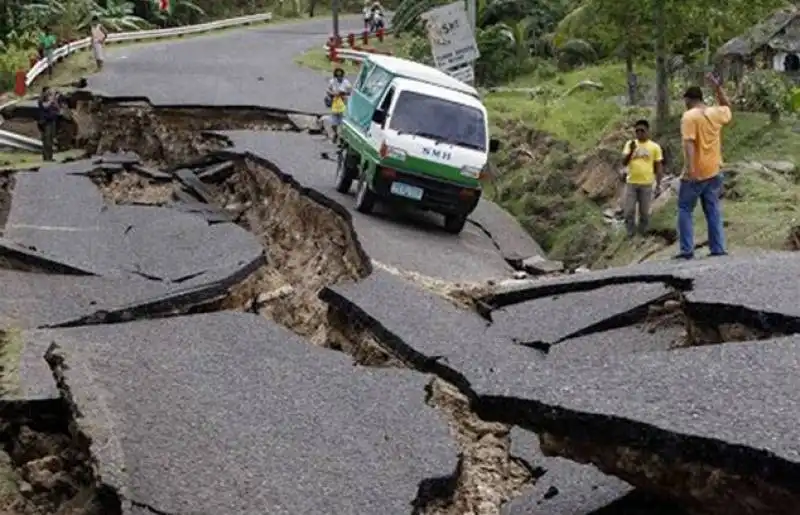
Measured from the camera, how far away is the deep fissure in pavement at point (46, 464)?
704cm

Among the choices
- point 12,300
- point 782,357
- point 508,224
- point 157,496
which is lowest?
point 508,224

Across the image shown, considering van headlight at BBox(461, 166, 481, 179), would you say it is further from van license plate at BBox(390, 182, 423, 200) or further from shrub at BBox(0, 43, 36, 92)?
shrub at BBox(0, 43, 36, 92)

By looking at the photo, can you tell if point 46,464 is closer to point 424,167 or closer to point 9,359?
point 9,359

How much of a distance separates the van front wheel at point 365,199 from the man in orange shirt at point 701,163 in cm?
515

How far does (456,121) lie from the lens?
1605 cm

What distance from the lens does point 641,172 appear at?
1421 centimetres

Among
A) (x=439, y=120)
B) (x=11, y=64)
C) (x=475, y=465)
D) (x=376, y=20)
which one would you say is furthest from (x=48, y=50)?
(x=475, y=465)

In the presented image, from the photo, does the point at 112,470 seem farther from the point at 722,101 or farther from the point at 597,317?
the point at 722,101

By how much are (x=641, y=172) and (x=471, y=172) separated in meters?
2.61

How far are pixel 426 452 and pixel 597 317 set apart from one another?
3118 millimetres

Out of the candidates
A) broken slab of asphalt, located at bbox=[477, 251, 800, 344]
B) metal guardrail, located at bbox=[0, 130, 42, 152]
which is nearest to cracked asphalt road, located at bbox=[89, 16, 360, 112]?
metal guardrail, located at bbox=[0, 130, 42, 152]

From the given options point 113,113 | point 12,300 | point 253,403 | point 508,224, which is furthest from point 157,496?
point 113,113

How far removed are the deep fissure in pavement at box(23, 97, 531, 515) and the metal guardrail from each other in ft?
2.82

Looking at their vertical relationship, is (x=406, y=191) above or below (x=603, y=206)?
above
